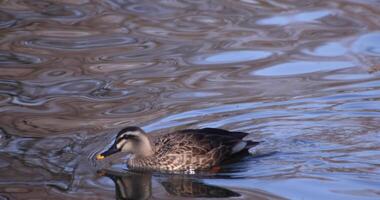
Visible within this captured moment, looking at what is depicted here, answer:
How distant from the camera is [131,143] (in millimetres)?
10703

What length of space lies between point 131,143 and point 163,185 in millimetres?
773

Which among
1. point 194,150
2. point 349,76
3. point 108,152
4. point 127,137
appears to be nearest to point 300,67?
point 349,76

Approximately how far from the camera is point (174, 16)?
59.3ft

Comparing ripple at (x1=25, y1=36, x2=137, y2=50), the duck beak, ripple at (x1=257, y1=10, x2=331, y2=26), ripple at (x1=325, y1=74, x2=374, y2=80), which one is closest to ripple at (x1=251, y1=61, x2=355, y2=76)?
ripple at (x1=325, y1=74, x2=374, y2=80)

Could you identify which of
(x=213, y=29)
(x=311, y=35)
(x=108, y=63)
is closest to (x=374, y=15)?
(x=311, y=35)

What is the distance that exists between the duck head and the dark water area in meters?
0.25

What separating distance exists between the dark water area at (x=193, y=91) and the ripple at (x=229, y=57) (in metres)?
0.03

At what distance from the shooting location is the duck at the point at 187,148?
1063 cm

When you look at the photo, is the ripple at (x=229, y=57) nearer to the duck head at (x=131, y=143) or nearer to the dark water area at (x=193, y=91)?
the dark water area at (x=193, y=91)

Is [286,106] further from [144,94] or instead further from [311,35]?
[311,35]

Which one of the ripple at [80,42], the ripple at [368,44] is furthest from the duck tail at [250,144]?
the ripple at [80,42]

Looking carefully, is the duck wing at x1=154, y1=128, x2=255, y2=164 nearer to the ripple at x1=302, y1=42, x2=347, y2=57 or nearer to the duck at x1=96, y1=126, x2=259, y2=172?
the duck at x1=96, y1=126, x2=259, y2=172

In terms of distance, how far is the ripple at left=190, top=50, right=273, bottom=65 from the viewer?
14.9 m

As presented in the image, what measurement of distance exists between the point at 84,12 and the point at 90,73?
13.5 feet
